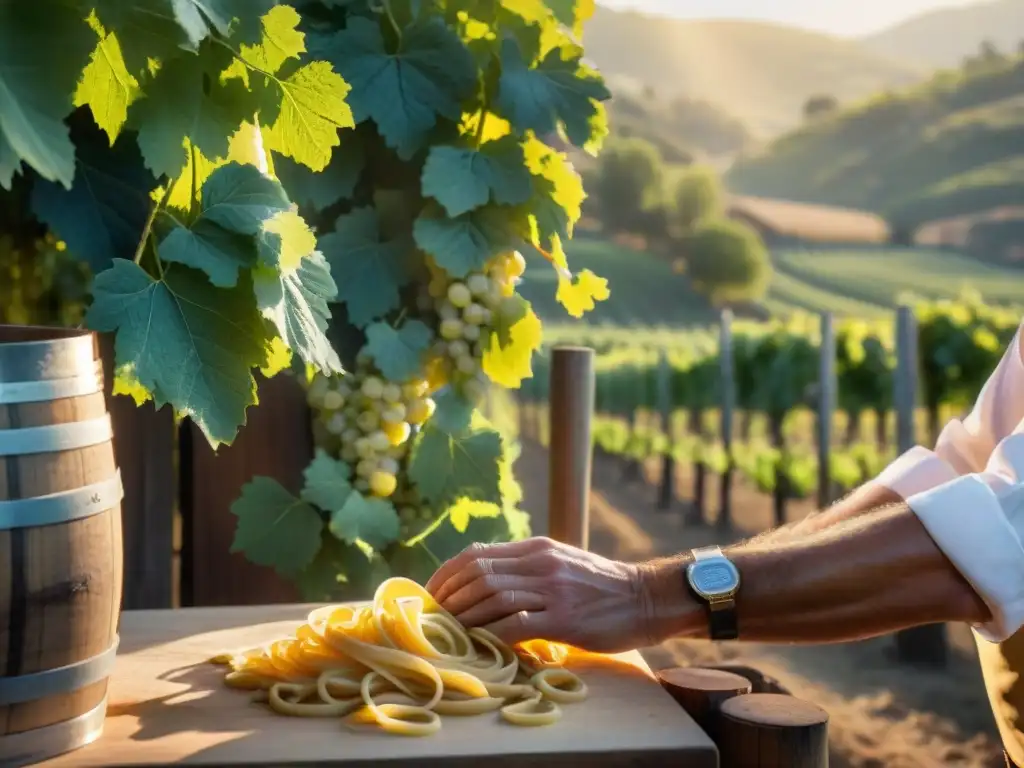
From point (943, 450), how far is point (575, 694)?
42.1 inches

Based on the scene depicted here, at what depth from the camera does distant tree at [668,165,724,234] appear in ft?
194

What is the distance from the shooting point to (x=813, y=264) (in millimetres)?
50156

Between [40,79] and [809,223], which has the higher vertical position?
[809,223]

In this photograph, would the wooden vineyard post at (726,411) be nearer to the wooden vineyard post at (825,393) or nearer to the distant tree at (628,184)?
the wooden vineyard post at (825,393)

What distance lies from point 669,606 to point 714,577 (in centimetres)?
8

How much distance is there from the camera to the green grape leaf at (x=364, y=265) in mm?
2062

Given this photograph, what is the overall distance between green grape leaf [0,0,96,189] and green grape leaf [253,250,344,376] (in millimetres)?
351

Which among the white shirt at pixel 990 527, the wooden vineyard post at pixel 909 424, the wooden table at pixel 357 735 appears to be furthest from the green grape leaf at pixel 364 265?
the wooden vineyard post at pixel 909 424

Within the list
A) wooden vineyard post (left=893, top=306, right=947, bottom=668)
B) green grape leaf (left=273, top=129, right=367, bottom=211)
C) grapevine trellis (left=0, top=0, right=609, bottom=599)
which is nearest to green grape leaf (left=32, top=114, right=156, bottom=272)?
grapevine trellis (left=0, top=0, right=609, bottom=599)

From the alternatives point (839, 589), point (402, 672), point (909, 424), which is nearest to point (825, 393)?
point (909, 424)

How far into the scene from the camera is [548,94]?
6.62 feet

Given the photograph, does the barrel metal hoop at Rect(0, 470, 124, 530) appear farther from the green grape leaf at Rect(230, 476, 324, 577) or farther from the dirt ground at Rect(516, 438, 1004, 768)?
the dirt ground at Rect(516, 438, 1004, 768)

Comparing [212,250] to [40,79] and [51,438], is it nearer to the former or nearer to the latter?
[51,438]

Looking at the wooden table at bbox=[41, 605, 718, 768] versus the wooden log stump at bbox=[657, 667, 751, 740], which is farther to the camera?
the wooden log stump at bbox=[657, 667, 751, 740]
